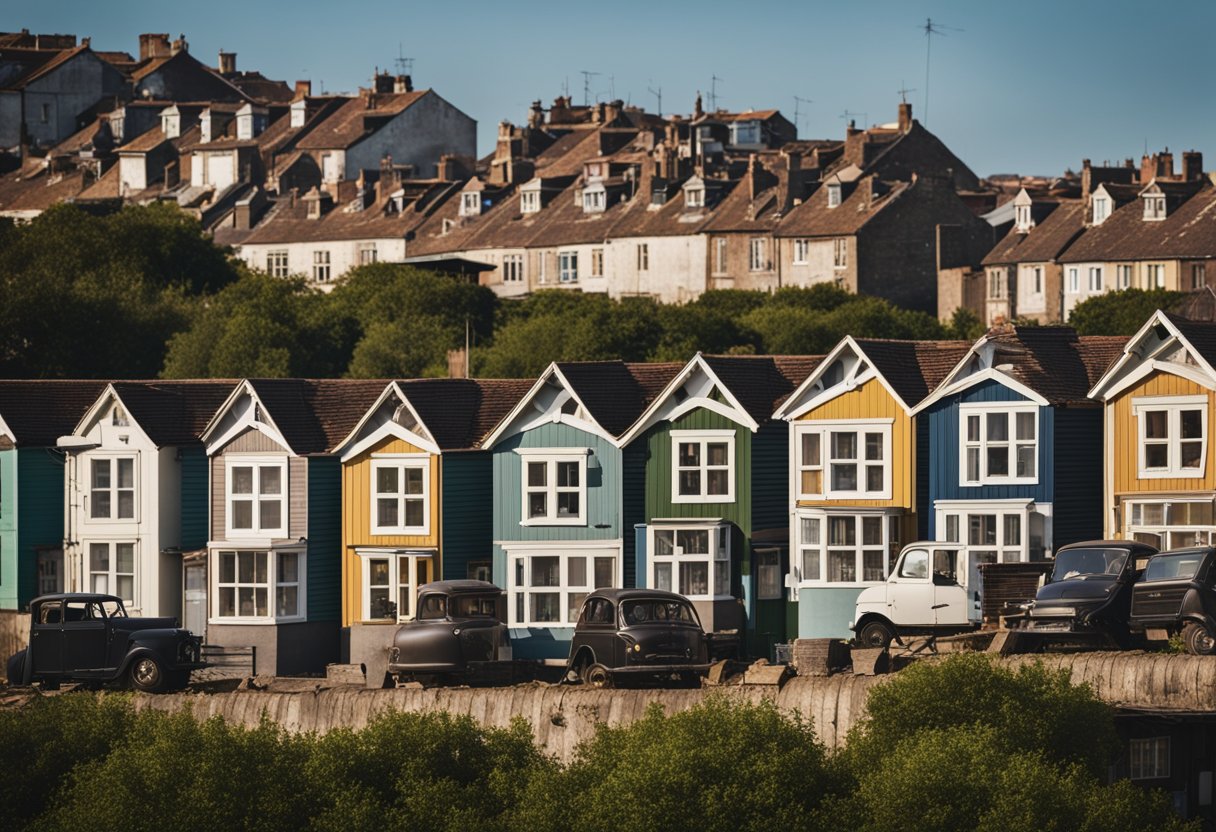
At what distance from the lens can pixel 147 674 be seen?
4956 centimetres

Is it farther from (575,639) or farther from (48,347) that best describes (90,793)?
(48,347)

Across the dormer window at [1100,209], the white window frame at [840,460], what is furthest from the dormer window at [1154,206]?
the white window frame at [840,460]

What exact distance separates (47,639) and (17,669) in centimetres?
123

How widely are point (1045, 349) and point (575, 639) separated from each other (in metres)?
11.9

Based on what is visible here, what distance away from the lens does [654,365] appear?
191 feet

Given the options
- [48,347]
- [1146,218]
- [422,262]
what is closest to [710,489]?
[48,347]

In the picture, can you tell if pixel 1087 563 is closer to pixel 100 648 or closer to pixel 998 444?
pixel 998 444

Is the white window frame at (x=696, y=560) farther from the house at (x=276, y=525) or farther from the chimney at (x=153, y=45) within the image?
the chimney at (x=153, y=45)

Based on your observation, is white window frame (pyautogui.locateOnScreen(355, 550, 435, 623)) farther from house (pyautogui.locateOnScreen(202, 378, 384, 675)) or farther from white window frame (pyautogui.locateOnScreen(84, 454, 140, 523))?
white window frame (pyautogui.locateOnScreen(84, 454, 140, 523))

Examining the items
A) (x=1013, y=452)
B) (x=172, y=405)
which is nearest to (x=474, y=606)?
(x=1013, y=452)

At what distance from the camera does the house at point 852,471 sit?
52.2 meters

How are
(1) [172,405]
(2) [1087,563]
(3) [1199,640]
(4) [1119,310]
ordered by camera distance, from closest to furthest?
1. (3) [1199,640]
2. (2) [1087,563]
3. (1) [172,405]
4. (4) [1119,310]

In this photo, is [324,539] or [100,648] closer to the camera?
[100,648]

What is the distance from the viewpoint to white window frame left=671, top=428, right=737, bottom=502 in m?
54.6
